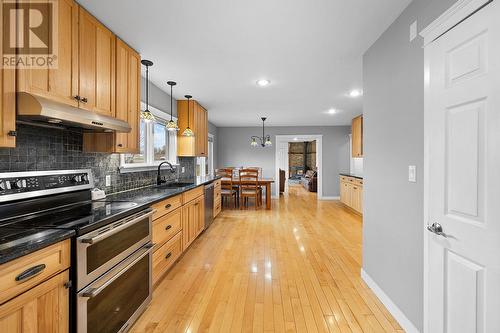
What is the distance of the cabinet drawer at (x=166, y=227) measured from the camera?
2.32 metres

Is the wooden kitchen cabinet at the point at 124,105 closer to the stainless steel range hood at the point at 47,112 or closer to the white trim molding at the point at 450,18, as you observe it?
the stainless steel range hood at the point at 47,112

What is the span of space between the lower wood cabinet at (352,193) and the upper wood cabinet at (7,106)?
575cm

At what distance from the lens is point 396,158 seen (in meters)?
1.95

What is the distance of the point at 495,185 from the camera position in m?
1.13

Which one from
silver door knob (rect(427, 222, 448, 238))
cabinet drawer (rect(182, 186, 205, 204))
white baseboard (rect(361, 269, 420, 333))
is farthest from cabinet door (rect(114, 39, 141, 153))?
white baseboard (rect(361, 269, 420, 333))

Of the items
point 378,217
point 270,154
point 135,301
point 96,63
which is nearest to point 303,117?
point 270,154

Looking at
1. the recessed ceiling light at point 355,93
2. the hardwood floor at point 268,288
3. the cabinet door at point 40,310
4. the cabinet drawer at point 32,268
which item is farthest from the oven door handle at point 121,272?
the recessed ceiling light at point 355,93

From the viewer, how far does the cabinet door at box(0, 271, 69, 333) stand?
99 cm

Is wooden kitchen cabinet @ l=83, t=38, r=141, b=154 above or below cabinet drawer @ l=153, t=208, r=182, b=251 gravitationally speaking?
above

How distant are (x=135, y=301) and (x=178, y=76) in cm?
277

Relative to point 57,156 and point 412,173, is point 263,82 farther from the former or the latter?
point 57,156

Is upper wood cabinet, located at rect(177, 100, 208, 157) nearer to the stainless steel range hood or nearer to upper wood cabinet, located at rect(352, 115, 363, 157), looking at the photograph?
the stainless steel range hood

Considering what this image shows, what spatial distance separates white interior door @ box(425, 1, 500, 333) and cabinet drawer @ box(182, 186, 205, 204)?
2.55 meters

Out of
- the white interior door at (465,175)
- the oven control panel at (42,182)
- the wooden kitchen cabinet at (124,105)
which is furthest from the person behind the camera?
the wooden kitchen cabinet at (124,105)
